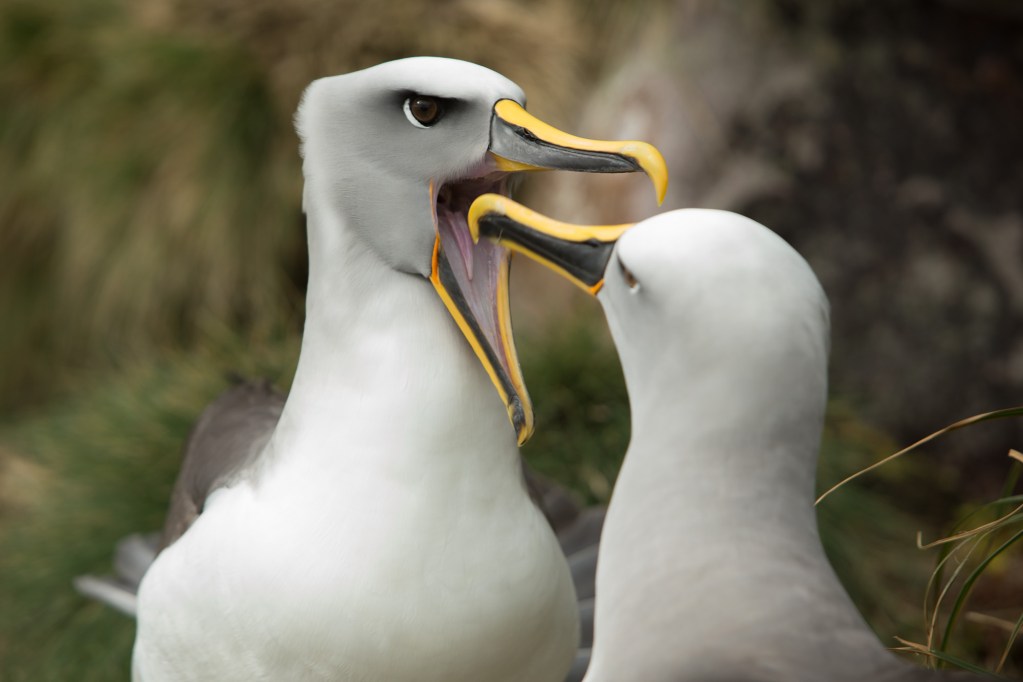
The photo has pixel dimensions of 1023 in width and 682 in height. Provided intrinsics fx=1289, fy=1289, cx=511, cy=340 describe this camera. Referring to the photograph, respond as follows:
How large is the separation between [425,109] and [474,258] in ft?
0.89

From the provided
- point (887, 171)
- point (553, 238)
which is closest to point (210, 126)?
point (887, 171)

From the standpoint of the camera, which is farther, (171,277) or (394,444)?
(171,277)

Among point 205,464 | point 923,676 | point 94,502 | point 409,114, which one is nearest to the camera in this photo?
point 923,676

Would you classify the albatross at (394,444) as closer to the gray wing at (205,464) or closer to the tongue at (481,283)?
the tongue at (481,283)

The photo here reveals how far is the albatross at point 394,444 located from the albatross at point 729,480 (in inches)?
18.8

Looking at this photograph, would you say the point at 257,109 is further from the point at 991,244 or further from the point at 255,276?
the point at 991,244

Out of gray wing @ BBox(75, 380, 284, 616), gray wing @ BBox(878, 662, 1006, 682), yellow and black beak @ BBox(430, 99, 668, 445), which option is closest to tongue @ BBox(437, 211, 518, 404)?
yellow and black beak @ BBox(430, 99, 668, 445)

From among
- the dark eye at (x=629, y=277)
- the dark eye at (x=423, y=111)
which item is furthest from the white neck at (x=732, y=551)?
the dark eye at (x=423, y=111)

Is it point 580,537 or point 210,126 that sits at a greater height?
point 210,126

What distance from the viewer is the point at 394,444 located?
219 centimetres

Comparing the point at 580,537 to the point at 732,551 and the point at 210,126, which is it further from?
the point at 210,126

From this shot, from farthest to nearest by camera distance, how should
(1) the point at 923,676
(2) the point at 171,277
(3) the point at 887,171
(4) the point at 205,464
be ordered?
(2) the point at 171,277 → (3) the point at 887,171 → (4) the point at 205,464 → (1) the point at 923,676

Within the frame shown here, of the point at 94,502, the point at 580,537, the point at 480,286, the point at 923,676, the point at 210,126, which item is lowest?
the point at 94,502

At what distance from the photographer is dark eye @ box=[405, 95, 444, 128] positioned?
2.19 metres
